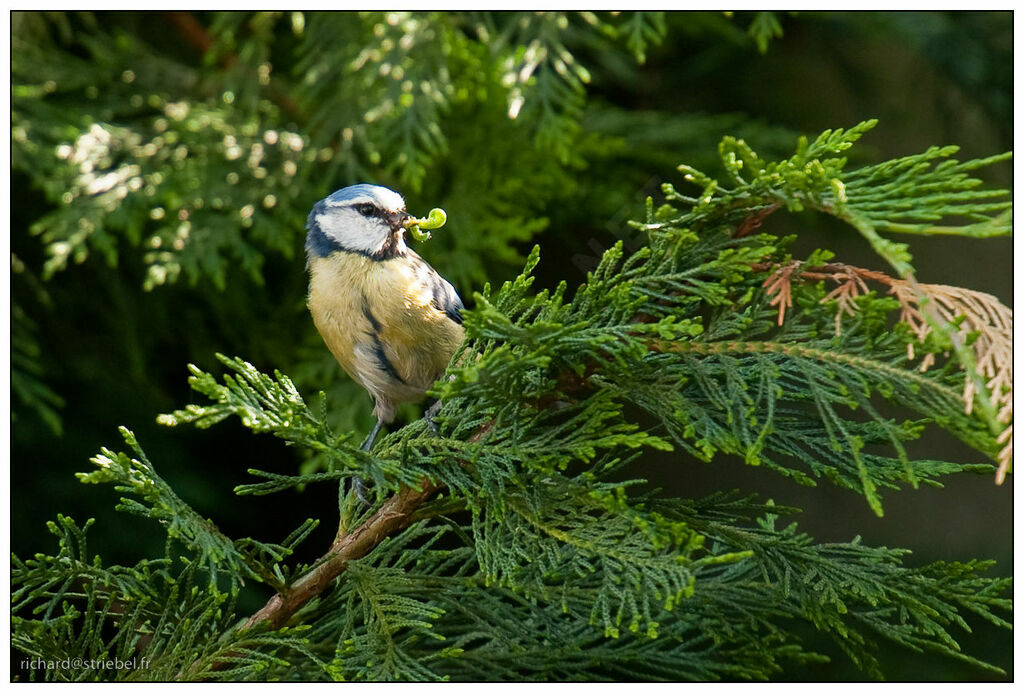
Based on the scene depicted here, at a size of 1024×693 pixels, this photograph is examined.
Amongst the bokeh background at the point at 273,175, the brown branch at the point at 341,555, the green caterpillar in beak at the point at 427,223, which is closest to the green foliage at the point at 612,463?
the brown branch at the point at 341,555

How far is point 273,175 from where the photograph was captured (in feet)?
7.70

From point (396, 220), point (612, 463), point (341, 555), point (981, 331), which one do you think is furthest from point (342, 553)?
point (981, 331)

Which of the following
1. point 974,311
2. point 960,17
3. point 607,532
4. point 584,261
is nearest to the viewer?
point 974,311

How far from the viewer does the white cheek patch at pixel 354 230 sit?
151cm

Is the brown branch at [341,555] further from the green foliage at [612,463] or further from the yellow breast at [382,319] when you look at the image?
the yellow breast at [382,319]

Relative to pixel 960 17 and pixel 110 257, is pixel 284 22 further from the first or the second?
pixel 960 17

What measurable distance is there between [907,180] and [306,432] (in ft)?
2.18

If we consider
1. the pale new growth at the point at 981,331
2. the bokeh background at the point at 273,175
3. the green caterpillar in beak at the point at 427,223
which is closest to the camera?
the pale new growth at the point at 981,331

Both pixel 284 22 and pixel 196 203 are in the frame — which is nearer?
pixel 196 203

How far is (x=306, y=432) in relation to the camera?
101cm

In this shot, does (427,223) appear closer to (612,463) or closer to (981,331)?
(612,463)

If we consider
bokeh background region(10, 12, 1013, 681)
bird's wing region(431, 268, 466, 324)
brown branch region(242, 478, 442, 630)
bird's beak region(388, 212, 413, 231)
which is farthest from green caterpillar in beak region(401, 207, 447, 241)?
bokeh background region(10, 12, 1013, 681)

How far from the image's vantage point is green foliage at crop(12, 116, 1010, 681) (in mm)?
979
